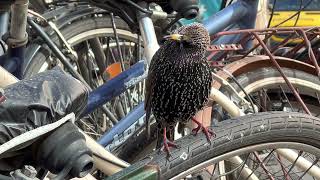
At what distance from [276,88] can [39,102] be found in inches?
67.4

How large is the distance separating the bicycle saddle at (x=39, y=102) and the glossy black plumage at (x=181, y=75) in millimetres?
375

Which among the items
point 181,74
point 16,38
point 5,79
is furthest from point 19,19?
point 181,74

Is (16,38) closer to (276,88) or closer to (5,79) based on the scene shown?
(5,79)

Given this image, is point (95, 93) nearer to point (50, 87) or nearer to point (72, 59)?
point (72, 59)

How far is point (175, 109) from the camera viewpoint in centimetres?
169

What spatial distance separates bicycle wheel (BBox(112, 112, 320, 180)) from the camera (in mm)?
1489

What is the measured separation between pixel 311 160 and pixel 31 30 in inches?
50.7

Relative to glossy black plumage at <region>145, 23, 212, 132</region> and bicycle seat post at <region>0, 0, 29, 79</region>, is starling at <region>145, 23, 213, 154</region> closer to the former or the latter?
glossy black plumage at <region>145, 23, 212, 132</region>

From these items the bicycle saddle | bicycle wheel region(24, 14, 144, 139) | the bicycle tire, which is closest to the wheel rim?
the bicycle tire

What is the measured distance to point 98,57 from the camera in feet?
10.1

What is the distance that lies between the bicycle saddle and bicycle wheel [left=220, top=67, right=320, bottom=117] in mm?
Answer: 1227

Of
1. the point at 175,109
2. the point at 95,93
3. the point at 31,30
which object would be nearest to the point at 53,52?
the point at 31,30

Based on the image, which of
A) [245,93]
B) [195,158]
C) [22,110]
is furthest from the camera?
[245,93]

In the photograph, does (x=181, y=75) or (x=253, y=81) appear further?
(x=253, y=81)
